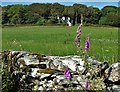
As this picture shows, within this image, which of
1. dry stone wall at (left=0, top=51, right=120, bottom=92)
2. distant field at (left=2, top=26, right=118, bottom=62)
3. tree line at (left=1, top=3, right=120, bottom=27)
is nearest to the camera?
dry stone wall at (left=0, top=51, right=120, bottom=92)

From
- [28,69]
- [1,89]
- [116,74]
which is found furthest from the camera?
[28,69]

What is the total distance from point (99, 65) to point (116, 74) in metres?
0.46

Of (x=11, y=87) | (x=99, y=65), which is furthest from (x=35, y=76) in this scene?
(x=99, y=65)

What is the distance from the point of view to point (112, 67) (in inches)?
328

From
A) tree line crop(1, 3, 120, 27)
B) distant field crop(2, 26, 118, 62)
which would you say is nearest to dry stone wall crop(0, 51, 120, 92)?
distant field crop(2, 26, 118, 62)

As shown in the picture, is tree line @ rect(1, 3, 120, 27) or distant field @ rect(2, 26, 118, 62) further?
tree line @ rect(1, 3, 120, 27)

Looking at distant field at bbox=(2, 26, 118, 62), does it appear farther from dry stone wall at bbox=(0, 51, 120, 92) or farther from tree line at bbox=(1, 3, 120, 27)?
tree line at bbox=(1, 3, 120, 27)

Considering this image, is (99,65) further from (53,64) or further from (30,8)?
(30,8)

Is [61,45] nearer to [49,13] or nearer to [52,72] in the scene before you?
[52,72]

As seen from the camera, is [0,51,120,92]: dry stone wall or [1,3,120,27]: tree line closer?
[0,51,120,92]: dry stone wall

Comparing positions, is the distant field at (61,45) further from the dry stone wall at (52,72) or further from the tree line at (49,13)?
the tree line at (49,13)

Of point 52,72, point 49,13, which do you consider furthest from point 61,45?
point 49,13

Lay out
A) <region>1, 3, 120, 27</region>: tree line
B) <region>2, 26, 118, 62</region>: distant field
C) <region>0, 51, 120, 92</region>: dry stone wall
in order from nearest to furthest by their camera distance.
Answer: <region>0, 51, 120, 92</region>: dry stone wall, <region>2, 26, 118, 62</region>: distant field, <region>1, 3, 120, 27</region>: tree line

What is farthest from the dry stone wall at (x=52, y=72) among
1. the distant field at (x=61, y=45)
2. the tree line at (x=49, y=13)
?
the tree line at (x=49, y=13)
